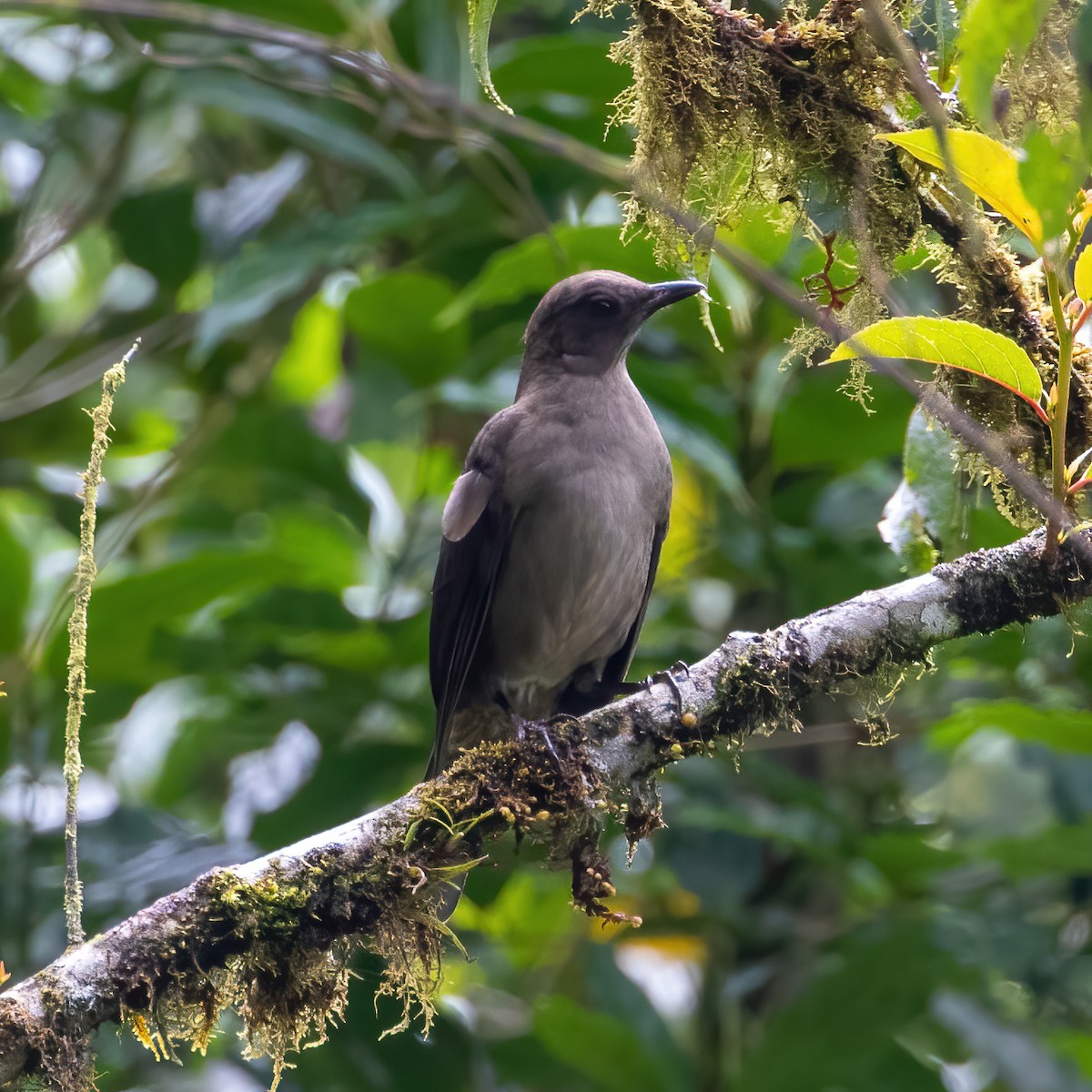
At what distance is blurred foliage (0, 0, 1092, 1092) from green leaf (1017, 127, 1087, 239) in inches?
64.5

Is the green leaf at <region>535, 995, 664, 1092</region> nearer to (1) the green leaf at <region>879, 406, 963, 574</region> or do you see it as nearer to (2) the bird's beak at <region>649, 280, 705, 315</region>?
(1) the green leaf at <region>879, 406, 963, 574</region>

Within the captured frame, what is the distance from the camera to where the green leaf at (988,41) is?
1.99m

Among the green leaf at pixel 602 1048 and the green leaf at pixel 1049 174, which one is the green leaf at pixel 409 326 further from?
the green leaf at pixel 1049 174

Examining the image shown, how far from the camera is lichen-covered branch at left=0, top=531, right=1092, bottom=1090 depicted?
258 centimetres

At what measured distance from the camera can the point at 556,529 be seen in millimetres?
4367

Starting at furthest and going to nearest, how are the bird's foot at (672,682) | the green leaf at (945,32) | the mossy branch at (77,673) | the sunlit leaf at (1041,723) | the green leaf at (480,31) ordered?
the sunlit leaf at (1041,723)
the bird's foot at (672,682)
the green leaf at (945,32)
the mossy branch at (77,673)
the green leaf at (480,31)

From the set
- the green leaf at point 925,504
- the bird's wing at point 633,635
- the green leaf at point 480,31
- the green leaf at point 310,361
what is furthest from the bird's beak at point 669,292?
the green leaf at point 310,361

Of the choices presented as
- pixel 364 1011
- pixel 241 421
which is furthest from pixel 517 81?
pixel 364 1011

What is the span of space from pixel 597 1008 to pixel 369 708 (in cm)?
138

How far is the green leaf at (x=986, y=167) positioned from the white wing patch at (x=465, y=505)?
2206 millimetres

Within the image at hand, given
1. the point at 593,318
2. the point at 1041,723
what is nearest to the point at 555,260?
the point at 593,318

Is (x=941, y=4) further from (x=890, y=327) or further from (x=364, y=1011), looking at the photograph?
(x=364, y=1011)

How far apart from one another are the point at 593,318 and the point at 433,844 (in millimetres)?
2292

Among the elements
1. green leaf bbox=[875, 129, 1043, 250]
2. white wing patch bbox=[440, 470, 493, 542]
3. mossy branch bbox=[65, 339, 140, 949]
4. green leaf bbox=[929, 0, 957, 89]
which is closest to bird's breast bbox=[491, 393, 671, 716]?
white wing patch bbox=[440, 470, 493, 542]
